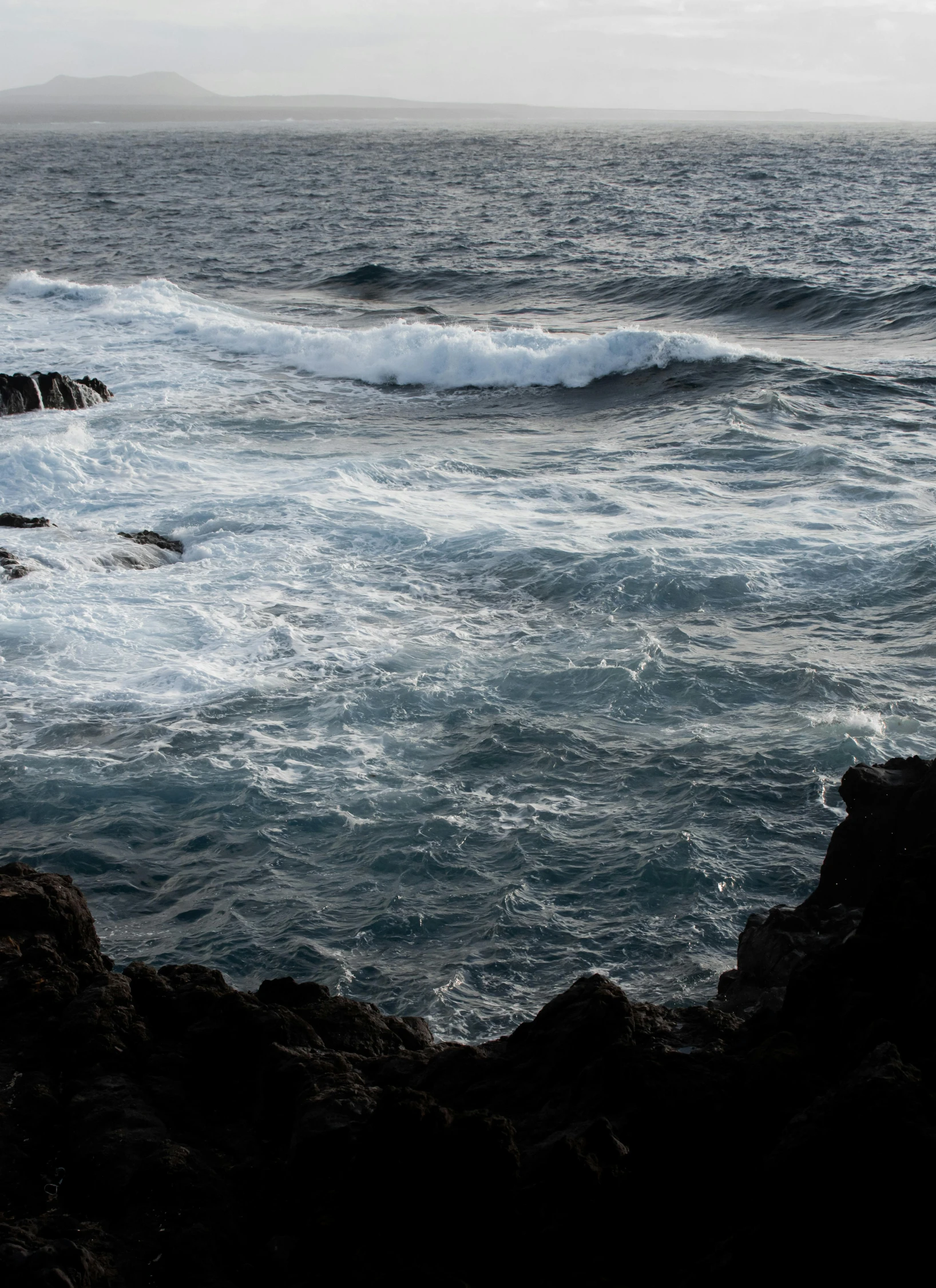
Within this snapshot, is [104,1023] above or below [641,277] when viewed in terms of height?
below

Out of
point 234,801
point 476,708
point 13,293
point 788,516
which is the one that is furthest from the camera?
point 13,293

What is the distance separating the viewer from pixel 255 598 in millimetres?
10945

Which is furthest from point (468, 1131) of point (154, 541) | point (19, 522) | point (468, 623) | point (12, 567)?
point (19, 522)

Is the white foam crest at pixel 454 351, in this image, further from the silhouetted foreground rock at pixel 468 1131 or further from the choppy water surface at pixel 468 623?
the silhouetted foreground rock at pixel 468 1131

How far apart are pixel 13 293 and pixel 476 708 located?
25452mm

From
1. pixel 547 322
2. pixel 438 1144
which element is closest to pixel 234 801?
pixel 438 1144

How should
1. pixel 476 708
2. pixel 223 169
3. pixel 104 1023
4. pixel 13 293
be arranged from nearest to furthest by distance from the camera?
pixel 104 1023 → pixel 476 708 → pixel 13 293 → pixel 223 169

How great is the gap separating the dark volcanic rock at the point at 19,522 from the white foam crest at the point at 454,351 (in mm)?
9594

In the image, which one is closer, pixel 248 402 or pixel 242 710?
pixel 242 710

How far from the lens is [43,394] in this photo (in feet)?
59.2

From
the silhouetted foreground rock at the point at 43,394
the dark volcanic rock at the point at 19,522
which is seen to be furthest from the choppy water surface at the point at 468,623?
the silhouetted foreground rock at the point at 43,394

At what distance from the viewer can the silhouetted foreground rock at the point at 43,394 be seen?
1777cm

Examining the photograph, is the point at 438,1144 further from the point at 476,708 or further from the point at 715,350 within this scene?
the point at 715,350

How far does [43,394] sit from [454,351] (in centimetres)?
795
